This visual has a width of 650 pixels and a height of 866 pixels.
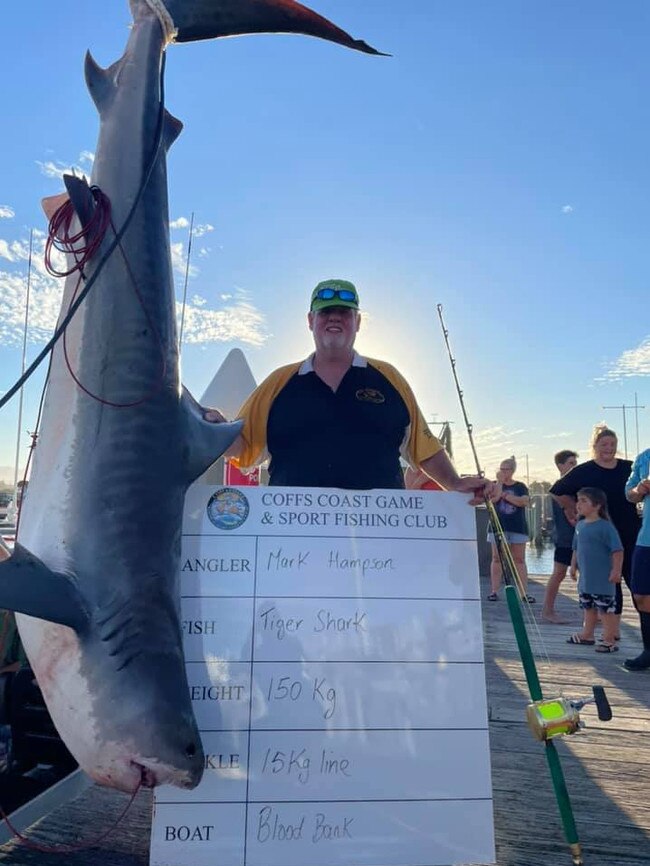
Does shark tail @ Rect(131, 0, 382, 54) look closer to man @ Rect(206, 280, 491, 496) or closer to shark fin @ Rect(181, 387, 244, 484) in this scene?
man @ Rect(206, 280, 491, 496)

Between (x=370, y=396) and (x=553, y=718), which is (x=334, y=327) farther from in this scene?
(x=553, y=718)

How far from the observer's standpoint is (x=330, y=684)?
1.92 meters

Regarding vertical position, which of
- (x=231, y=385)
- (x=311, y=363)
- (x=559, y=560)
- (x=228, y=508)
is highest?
(x=231, y=385)

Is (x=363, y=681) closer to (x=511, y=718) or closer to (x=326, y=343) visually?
(x=326, y=343)

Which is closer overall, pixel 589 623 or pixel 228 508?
pixel 228 508

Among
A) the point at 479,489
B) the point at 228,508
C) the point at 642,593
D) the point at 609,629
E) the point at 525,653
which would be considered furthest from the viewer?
the point at 609,629

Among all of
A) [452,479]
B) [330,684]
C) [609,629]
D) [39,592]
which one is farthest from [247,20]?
[609,629]

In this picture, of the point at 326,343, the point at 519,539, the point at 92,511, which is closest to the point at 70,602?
the point at 92,511

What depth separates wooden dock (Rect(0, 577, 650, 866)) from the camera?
191 centimetres

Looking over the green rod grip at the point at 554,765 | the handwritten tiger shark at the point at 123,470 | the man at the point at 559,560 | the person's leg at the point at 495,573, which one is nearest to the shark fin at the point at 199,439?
the handwritten tiger shark at the point at 123,470

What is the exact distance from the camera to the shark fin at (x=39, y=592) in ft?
4.68

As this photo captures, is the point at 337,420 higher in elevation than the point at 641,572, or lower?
higher

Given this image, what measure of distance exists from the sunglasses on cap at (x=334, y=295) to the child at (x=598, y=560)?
322 centimetres

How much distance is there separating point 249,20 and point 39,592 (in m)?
2.00
